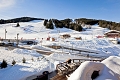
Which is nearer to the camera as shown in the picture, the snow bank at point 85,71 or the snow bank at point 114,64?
the snow bank at point 85,71

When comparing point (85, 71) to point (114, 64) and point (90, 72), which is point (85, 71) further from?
point (114, 64)

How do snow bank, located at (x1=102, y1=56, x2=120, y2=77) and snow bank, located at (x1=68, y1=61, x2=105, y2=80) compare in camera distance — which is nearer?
snow bank, located at (x1=68, y1=61, x2=105, y2=80)

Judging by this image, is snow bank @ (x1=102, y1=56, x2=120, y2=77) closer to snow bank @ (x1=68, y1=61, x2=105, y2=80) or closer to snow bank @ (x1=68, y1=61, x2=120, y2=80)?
snow bank @ (x1=68, y1=61, x2=120, y2=80)

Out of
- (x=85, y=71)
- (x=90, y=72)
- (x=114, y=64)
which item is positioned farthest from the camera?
(x=114, y=64)

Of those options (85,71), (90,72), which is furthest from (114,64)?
(85,71)

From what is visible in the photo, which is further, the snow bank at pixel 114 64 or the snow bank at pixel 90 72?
the snow bank at pixel 114 64

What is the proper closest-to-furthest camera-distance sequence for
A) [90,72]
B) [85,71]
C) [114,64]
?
[85,71]
[90,72]
[114,64]

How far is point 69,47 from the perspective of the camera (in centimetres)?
3127

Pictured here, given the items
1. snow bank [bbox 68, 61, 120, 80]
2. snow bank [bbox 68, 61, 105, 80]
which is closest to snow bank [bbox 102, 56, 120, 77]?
snow bank [bbox 68, 61, 120, 80]

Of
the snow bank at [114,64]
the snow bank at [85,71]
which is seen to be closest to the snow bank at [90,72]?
the snow bank at [85,71]

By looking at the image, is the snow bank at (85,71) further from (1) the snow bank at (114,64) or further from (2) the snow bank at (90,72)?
(1) the snow bank at (114,64)

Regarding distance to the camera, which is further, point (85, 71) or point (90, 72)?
point (90, 72)

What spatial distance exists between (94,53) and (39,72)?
15.6m

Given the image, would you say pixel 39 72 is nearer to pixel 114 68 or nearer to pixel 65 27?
pixel 114 68
